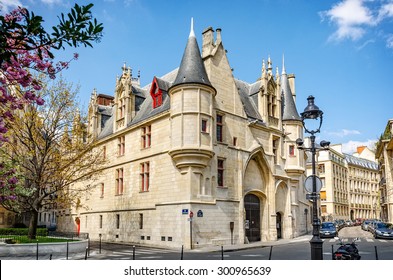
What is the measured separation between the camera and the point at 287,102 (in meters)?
38.4

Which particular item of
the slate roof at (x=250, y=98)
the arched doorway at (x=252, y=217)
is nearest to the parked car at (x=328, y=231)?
the arched doorway at (x=252, y=217)

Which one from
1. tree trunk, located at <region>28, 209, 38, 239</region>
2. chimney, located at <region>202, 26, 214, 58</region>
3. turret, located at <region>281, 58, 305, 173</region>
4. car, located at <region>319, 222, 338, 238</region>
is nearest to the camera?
tree trunk, located at <region>28, 209, 38, 239</region>

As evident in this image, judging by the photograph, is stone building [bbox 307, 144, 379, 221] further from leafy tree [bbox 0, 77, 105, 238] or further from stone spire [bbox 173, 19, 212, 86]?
leafy tree [bbox 0, 77, 105, 238]

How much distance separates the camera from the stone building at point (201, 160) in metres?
26.4

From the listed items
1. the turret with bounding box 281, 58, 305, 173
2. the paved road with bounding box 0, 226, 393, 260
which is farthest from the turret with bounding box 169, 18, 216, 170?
the turret with bounding box 281, 58, 305, 173

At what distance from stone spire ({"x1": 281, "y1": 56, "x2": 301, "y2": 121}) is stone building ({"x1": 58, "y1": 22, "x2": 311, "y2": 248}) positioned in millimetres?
105

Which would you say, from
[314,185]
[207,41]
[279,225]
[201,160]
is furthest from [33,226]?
[279,225]

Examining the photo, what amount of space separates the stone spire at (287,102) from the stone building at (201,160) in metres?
0.11

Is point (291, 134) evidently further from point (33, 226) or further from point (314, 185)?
point (314, 185)

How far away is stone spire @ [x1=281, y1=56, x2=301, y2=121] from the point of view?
37.3 metres

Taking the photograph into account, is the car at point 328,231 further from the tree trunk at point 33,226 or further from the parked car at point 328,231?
the tree trunk at point 33,226
